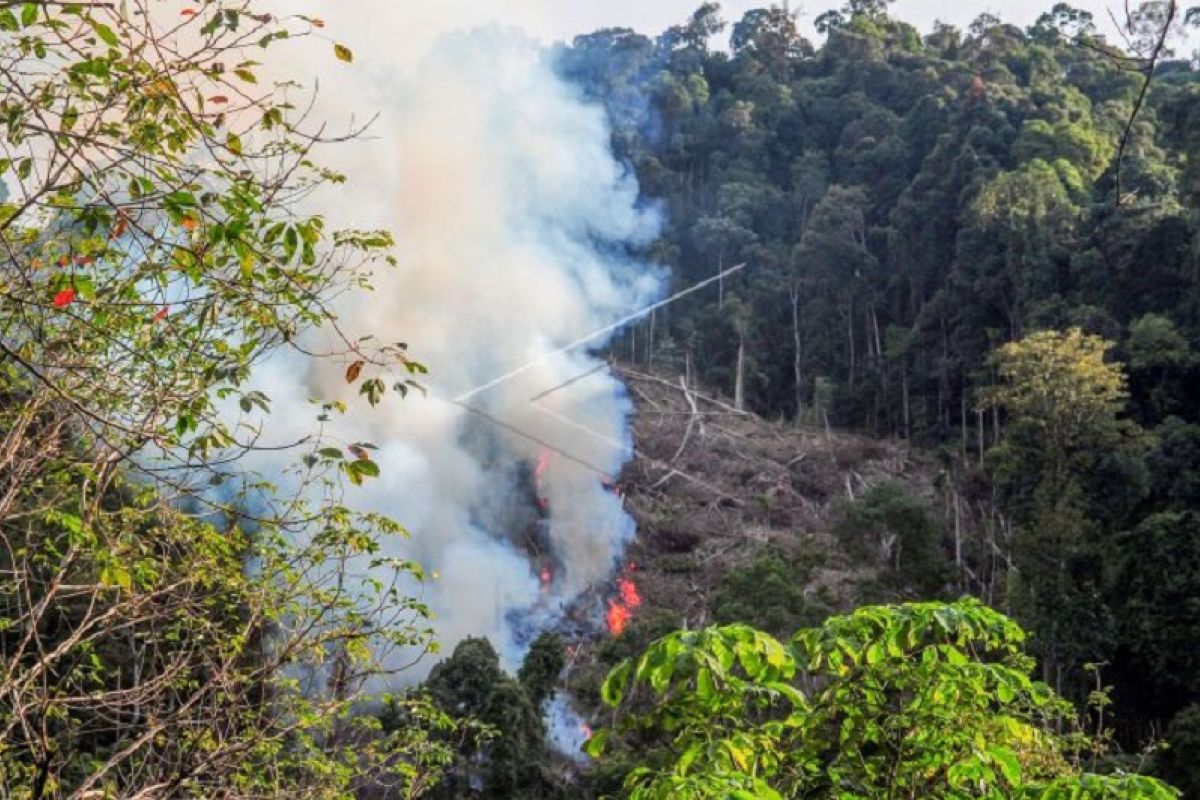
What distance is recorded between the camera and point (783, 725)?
277 centimetres

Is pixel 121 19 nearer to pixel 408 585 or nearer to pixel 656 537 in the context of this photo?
pixel 408 585

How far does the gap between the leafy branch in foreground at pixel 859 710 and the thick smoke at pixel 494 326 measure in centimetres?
1786

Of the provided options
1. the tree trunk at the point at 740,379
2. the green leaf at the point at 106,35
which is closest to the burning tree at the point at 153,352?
the green leaf at the point at 106,35

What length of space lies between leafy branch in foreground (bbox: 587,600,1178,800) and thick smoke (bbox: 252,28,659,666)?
703 inches

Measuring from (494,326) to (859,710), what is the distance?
25286 millimetres

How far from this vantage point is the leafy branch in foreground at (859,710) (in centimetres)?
233

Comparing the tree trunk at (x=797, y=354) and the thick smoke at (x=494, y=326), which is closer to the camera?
the thick smoke at (x=494, y=326)

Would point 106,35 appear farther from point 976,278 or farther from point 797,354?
point 797,354

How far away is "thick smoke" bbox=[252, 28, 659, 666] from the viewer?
22.3 metres

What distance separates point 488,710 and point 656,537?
10532mm

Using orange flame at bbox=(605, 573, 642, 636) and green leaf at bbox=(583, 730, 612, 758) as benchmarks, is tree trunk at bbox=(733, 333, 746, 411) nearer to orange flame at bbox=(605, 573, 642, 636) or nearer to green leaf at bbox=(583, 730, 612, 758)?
orange flame at bbox=(605, 573, 642, 636)

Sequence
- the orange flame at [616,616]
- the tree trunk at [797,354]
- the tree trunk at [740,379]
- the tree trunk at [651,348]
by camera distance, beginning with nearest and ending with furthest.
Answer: the orange flame at [616,616], the tree trunk at [797,354], the tree trunk at [740,379], the tree trunk at [651,348]

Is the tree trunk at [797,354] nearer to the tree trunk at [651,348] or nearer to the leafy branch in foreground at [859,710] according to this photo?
the tree trunk at [651,348]

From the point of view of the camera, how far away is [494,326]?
27688mm
